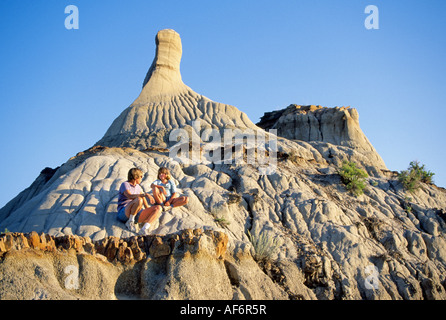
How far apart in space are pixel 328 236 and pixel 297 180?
12.9ft

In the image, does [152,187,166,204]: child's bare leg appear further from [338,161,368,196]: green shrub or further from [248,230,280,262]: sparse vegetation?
[338,161,368,196]: green shrub

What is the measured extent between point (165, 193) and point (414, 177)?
13474 mm

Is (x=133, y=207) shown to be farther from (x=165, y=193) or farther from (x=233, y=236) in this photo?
(x=233, y=236)

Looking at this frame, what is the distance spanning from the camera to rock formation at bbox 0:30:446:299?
998cm

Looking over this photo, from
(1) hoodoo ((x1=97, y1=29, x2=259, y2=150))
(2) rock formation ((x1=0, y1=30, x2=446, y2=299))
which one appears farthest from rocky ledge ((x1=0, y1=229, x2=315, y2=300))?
(1) hoodoo ((x1=97, y1=29, x2=259, y2=150))

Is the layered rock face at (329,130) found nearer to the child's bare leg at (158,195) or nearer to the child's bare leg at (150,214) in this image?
the child's bare leg at (158,195)

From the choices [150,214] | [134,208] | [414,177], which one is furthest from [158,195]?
[414,177]

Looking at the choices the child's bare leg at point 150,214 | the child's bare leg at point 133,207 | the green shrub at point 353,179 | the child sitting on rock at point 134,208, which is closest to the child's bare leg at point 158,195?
the child sitting on rock at point 134,208

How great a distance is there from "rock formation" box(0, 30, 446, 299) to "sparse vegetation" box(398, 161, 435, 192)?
369 mm

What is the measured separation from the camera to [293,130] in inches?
1361
